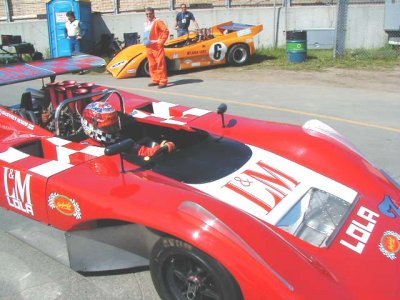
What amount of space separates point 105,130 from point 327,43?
10824 millimetres

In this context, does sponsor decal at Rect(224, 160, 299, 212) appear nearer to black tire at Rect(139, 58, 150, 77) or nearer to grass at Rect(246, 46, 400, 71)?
black tire at Rect(139, 58, 150, 77)

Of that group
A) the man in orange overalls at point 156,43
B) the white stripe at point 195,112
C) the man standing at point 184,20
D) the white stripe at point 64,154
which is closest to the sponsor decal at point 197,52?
the man in orange overalls at point 156,43

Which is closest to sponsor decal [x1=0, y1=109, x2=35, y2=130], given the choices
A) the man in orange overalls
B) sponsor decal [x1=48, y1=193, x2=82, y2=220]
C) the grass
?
sponsor decal [x1=48, y1=193, x2=82, y2=220]

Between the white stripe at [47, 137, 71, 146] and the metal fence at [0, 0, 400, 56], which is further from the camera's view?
the metal fence at [0, 0, 400, 56]

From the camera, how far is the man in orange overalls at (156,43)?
370 inches

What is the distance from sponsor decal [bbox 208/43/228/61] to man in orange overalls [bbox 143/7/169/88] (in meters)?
2.20

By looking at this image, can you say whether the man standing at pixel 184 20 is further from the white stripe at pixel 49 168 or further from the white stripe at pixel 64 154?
the white stripe at pixel 49 168

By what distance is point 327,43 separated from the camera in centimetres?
1296

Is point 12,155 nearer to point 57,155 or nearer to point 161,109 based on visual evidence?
point 57,155

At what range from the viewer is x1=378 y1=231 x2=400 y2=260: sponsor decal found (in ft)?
8.30

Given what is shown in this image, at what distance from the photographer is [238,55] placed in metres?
12.0

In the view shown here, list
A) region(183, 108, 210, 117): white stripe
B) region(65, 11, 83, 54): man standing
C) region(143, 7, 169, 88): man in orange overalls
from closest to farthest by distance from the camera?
region(183, 108, 210, 117): white stripe
region(143, 7, 169, 88): man in orange overalls
region(65, 11, 83, 54): man standing

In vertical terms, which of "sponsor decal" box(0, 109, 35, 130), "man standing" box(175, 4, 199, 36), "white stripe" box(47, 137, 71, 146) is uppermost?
"man standing" box(175, 4, 199, 36)

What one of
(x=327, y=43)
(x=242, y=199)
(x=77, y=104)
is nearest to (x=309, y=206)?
(x=242, y=199)
